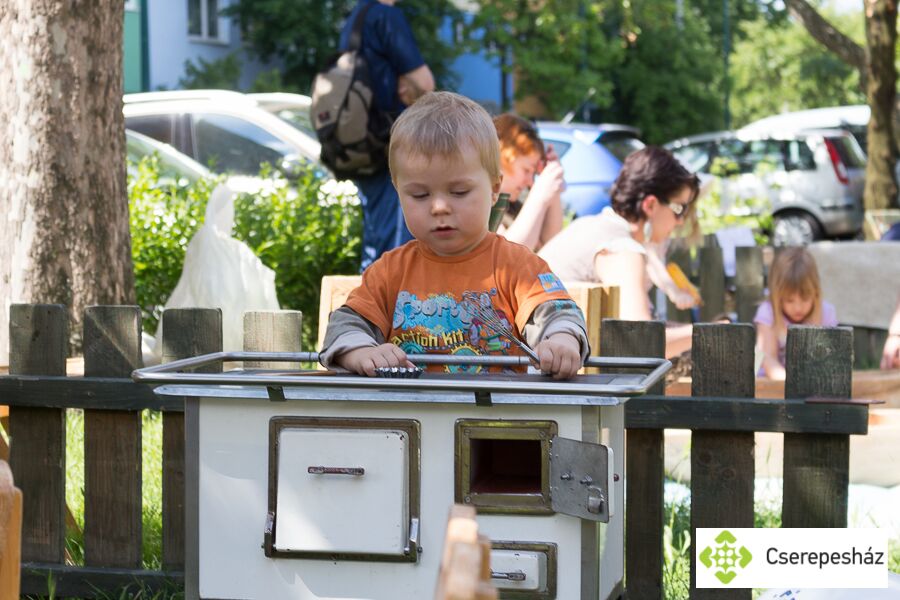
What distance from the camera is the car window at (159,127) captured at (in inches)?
402

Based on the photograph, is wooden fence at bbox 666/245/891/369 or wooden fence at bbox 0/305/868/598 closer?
wooden fence at bbox 0/305/868/598

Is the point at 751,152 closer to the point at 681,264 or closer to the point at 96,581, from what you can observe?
the point at 681,264

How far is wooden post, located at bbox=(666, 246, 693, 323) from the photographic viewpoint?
26.7 ft

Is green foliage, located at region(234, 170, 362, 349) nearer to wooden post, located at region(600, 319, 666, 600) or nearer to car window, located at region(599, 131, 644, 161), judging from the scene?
wooden post, located at region(600, 319, 666, 600)

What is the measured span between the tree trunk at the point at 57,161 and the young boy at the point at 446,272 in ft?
7.83

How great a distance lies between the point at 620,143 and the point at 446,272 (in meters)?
11.4

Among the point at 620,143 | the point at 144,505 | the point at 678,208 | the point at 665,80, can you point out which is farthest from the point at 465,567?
the point at 665,80

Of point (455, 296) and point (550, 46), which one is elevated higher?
point (550, 46)

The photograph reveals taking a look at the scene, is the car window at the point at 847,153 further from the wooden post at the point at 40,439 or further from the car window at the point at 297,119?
the wooden post at the point at 40,439

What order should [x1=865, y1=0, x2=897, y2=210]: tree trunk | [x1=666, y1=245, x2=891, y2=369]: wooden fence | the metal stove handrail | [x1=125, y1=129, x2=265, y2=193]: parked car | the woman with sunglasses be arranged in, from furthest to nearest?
[x1=865, y1=0, x2=897, y2=210]: tree trunk, [x1=125, y1=129, x2=265, y2=193]: parked car, [x1=666, y1=245, x2=891, y2=369]: wooden fence, the woman with sunglasses, the metal stove handrail

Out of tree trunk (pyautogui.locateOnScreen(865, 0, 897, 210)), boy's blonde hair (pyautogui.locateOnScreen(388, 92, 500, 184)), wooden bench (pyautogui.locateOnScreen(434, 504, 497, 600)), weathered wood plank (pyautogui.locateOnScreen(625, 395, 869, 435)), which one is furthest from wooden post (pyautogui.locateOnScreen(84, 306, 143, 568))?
tree trunk (pyautogui.locateOnScreen(865, 0, 897, 210))

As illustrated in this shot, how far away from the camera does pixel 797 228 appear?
20.1 meters

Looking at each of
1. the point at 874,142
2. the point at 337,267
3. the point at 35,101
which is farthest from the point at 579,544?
the point at 874,142

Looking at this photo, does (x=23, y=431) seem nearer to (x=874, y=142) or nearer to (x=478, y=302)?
(x=478, y=302)
